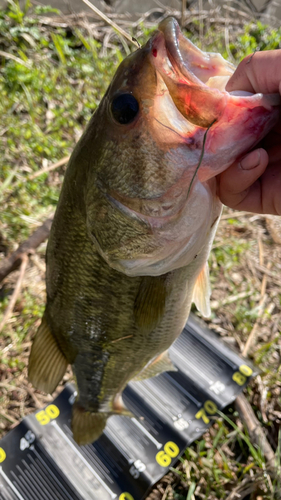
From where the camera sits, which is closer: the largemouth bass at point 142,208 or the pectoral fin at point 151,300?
the largemouth bass at point 142,208

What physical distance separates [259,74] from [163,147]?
0.33 m

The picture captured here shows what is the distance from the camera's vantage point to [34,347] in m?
1.55

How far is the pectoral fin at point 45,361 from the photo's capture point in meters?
1.56

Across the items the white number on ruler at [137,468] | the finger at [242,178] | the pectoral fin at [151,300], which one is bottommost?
the white number on ruler at [137,468]

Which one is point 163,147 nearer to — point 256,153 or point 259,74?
point 256,153

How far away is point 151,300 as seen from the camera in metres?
1.26

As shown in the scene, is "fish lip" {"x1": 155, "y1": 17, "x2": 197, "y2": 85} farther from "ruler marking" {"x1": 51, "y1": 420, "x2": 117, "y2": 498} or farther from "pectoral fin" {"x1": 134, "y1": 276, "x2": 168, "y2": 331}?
"ruler marking" {"x1": 51, "y1": 420, "x2": 117, "y2": 498}

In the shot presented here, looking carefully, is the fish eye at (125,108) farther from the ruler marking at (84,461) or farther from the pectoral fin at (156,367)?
the ruler marking at (84,461)

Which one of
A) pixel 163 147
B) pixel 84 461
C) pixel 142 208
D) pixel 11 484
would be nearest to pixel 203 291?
pixel 142 208

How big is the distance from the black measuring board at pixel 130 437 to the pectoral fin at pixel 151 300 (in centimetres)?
102

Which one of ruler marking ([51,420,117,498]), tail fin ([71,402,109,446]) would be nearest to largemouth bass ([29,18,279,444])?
tail fin ([71,402,109,446])

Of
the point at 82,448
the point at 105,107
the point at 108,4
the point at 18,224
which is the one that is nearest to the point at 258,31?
the point at 108,4

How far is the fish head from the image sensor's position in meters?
0.90

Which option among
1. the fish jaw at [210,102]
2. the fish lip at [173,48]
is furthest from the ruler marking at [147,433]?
the fish lip at [173,48]
